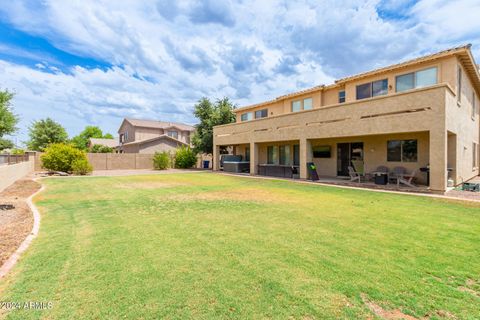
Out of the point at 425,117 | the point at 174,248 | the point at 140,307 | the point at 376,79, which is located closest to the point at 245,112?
the point at 376,79

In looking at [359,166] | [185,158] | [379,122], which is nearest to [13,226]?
[379,122]

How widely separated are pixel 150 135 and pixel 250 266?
47426 mm

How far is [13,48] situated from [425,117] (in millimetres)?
25224

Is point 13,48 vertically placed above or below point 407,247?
above

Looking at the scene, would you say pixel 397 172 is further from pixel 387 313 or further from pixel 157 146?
pixel 157 146

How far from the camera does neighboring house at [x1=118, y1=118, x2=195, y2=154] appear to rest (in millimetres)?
41031

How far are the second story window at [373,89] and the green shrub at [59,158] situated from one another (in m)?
24.8

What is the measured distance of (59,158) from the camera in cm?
2216

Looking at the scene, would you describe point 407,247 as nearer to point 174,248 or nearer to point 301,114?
point 174,248

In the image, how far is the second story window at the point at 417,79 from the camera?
1257 centimetres

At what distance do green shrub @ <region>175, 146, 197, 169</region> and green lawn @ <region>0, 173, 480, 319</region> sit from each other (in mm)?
23675

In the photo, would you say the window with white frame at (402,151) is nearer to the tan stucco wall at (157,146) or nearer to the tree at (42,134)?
the tan stucco wall at (157,146)

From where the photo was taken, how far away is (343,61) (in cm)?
2061

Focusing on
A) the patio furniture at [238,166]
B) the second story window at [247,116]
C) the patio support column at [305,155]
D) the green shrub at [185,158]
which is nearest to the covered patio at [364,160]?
the patio support column at [305,155]
